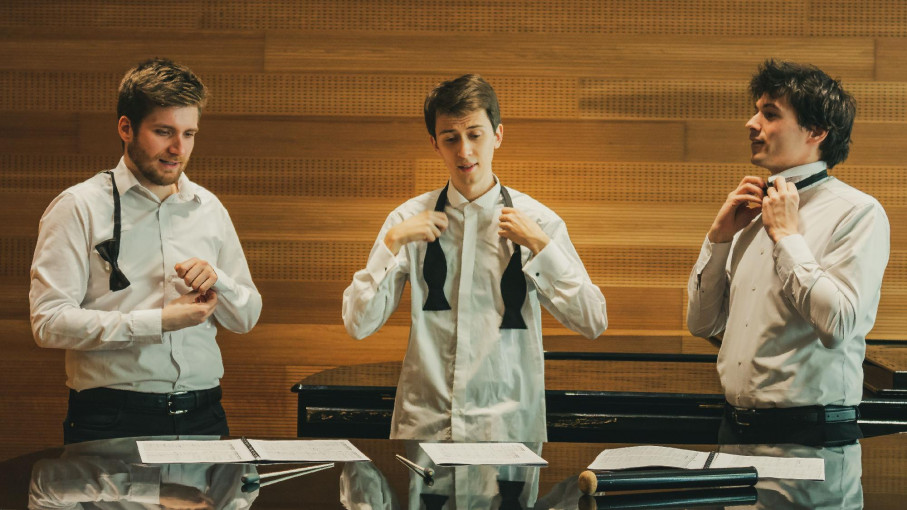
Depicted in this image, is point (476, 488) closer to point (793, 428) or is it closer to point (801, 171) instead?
point (793, 428)

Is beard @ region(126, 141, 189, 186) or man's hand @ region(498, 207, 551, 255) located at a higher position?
beard @ region(126, 141, 189, 186)

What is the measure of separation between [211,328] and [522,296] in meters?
1.01

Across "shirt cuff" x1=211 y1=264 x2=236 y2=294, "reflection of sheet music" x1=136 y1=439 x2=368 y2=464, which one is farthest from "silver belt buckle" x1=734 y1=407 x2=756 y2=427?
"shirt cuff" x1=211 y1=264 x2=236 y2=294

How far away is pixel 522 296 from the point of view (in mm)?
2621

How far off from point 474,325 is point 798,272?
890 millimetres

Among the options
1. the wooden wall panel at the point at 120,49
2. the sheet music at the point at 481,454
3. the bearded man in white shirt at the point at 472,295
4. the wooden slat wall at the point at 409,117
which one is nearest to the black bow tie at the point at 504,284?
the bearded man in white shirt at the point at 472,295

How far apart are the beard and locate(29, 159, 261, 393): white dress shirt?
5cm

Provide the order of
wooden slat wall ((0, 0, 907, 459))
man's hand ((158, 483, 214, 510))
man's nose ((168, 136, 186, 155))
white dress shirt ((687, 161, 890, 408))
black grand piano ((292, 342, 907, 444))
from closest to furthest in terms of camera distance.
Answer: man's hand ((158, 483, 214, 510))
white dress shirt ((687, 161, 890, 408))
man's nose ((168, 136, 186, 155))
black grand piano ((292, 342, 907, 444))
wooden slat wall ((0, 0, 907, 459))

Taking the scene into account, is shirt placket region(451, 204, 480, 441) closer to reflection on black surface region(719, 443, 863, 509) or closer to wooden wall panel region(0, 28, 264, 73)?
reflection on black surface region(719, 443, 863, 509)

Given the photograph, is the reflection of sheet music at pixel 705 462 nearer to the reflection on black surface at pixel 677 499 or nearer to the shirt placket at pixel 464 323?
the reflection on black surface at pixel 677 499

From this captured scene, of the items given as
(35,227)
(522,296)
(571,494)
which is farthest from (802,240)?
(35,227)

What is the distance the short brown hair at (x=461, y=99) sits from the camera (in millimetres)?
2648

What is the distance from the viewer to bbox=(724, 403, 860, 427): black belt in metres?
2.54

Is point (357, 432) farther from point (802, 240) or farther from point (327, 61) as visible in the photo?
point (327, 61)
